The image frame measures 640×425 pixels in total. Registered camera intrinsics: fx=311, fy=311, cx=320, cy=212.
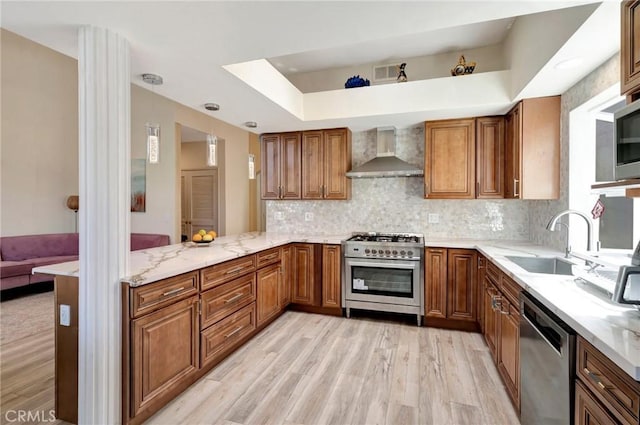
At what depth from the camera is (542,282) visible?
1720 mm

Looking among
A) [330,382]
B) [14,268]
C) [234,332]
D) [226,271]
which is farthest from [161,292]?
[14,268]

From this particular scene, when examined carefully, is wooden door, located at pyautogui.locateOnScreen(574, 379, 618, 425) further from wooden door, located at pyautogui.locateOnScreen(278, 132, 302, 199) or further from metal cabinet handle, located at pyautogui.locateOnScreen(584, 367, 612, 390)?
wooden door, located at pyautogui.locateOnScreen(278, 132, 302, 199)

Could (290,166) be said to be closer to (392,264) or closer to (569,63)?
(392,264)

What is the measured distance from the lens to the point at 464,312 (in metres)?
3.27

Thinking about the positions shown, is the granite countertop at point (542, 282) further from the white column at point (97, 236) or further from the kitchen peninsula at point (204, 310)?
the white column at point (97, 236)

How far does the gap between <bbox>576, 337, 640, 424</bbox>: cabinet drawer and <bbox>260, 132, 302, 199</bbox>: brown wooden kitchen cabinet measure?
3271mm

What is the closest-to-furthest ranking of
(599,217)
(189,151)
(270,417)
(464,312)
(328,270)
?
1. (270,417)
2. (599,217)
3. (464,312)
4. (328,270)
5. (189,151)

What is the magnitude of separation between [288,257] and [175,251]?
1.38m

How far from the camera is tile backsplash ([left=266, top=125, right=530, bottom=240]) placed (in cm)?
366

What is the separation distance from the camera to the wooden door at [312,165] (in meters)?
4.00

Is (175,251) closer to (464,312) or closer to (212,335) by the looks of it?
(212,335)

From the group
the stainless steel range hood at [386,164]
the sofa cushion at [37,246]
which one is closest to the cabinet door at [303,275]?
the stainless steel range hood at [386,164]

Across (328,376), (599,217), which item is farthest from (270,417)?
(599,217)

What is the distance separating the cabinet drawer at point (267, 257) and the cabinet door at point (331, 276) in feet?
1.93
